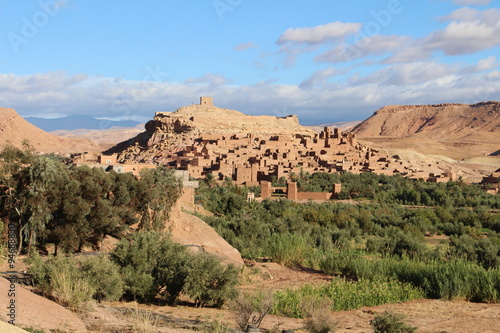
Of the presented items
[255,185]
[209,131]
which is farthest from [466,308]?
[209,131]

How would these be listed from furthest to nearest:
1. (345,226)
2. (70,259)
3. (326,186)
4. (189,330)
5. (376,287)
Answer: (326,186) < (345,226) < (376,287) < (70,259) < (189,330)

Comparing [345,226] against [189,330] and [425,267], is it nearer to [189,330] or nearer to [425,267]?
[425,267]

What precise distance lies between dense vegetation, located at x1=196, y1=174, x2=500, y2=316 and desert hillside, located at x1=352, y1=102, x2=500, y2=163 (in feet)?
254

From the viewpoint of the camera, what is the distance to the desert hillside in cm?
11549

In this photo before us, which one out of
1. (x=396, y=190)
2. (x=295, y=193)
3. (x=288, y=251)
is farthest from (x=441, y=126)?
(x=288, y=251)

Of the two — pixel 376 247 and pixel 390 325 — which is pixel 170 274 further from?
pixel 376 247

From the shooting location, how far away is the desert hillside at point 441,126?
115494 millimetres

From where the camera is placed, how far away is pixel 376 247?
18.7 m

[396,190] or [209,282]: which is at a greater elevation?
[209,282]

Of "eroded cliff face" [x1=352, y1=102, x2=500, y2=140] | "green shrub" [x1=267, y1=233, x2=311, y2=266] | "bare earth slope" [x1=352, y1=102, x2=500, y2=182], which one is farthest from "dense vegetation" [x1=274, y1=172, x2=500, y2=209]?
"eroded cliff face" [x1=352, y1=102, x2=500, y2=140]

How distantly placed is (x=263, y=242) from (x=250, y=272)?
4643mm

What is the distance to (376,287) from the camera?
1169 centimetres

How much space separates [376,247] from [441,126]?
5477 inches

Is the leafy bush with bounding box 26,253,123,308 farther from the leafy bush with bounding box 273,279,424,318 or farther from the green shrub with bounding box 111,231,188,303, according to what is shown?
the leafy bush with bounding box 273,279,424,318
